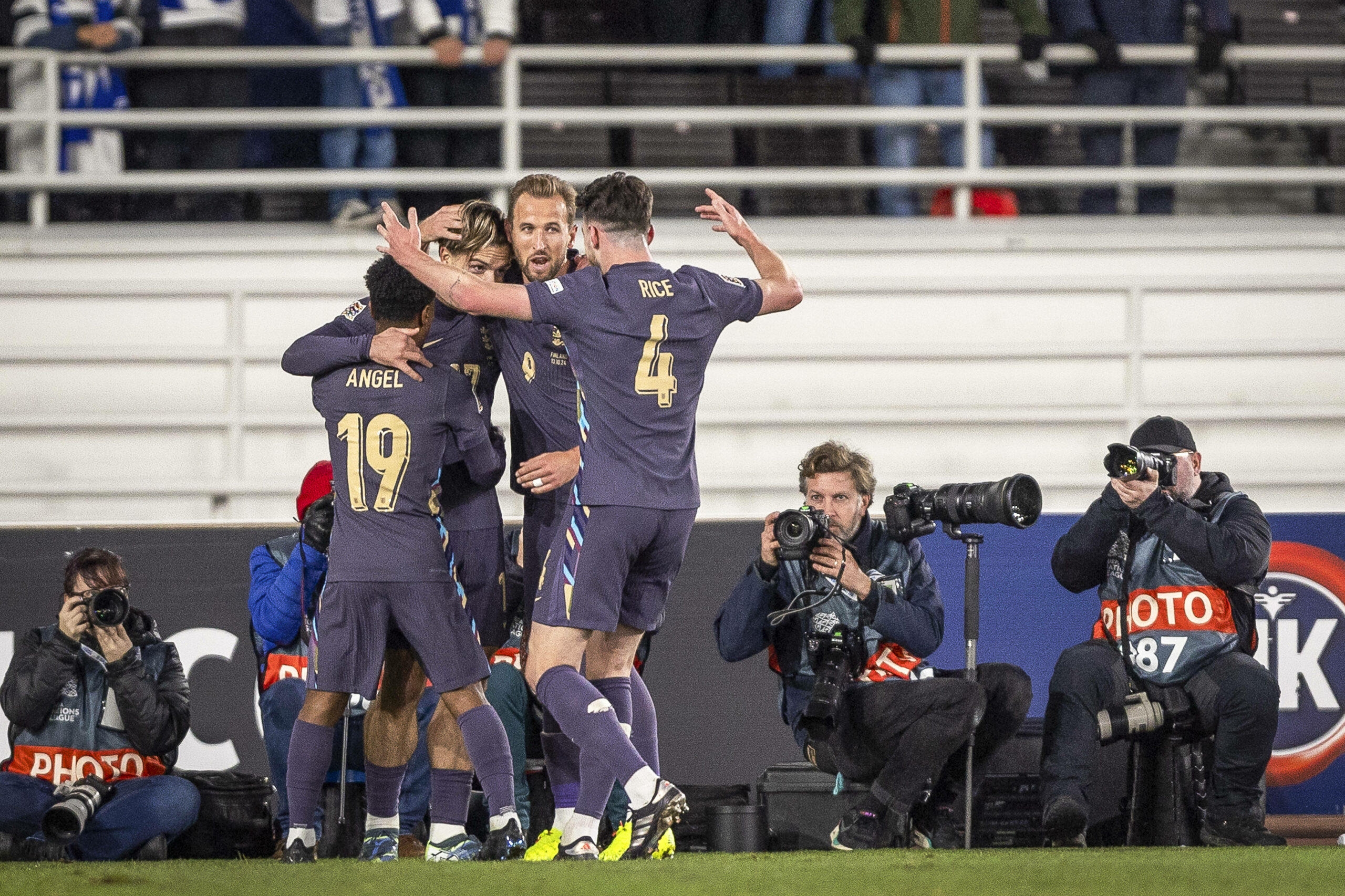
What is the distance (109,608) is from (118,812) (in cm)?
77

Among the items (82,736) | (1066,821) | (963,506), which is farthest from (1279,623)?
(82,736)

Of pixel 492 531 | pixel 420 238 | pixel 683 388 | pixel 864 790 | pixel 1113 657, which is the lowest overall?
pixel 864 790

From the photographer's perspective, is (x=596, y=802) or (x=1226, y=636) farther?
(x=1226, y=636)

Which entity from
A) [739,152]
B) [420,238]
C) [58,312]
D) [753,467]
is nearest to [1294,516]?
[753,467]

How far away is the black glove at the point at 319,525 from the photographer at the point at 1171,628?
2715mm

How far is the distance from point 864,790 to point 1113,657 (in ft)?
3.51

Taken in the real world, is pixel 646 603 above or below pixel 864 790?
above

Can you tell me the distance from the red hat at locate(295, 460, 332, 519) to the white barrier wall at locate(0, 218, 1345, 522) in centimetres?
159

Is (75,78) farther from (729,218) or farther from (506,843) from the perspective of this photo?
(506,843)

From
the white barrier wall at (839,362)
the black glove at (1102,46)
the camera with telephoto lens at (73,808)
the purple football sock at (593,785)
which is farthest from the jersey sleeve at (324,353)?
the black glove at (1102,46)

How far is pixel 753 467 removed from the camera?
8219mm

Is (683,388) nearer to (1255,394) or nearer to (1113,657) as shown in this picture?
(1113,657)

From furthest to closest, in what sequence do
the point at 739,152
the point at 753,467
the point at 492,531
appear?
the point at 739,152 < the point at 753,467 < the point at 492,531

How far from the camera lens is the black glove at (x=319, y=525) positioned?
5.85 metres
